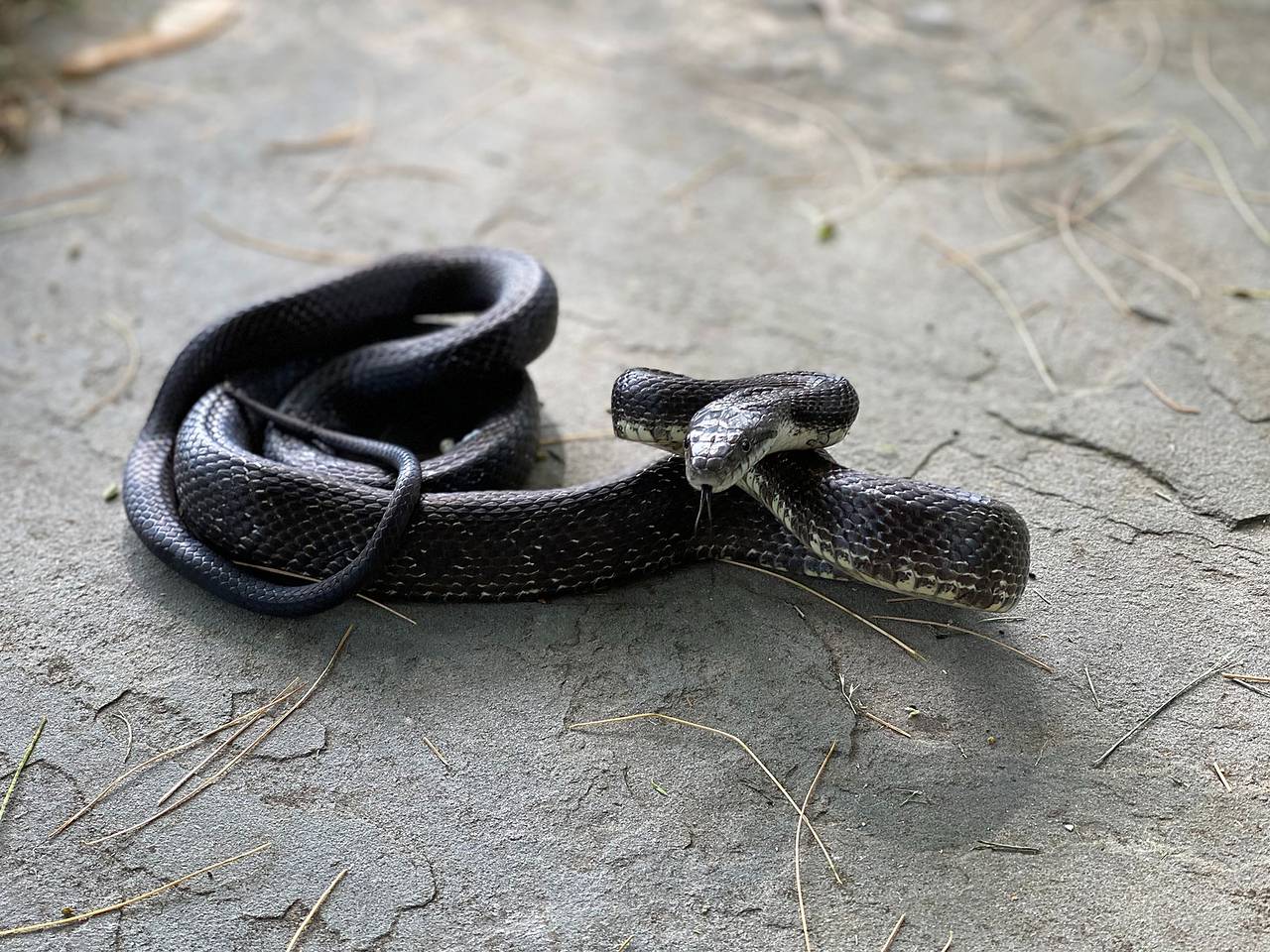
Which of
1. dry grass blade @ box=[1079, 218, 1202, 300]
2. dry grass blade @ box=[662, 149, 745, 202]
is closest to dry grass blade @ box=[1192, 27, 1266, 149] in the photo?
dry grass blade @ box=[1079, 218, 1202, 300]

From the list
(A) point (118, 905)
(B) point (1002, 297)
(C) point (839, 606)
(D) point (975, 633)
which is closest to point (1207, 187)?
(B) point (1002, 297)

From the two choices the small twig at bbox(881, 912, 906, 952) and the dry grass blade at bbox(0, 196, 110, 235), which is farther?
the dry grass blade at bbox(0, 196, 110, 235)

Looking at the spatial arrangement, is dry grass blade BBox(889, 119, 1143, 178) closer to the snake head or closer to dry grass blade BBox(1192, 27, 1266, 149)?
dry grass blade BBox(1192, 27, 1266, 149)

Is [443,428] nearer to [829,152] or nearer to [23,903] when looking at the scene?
[23,903]

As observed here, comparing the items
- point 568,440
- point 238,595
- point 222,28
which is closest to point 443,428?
point 568,440

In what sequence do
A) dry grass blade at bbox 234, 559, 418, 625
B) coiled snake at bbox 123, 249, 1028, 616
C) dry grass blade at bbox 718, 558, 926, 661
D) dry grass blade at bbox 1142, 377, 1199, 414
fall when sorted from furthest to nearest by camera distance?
dry grass blade at bbox 1142, 377, 1199, 414
dry grass blade at bbox 234, 559, 418, 625
dry grass blade at bbox 718, 558, 926, 661
coiled snake at bbox 123, 249, 1028, 616

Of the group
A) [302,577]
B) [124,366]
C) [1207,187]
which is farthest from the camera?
[1207,187]

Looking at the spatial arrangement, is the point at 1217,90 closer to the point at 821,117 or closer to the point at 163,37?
the point at 821,117
